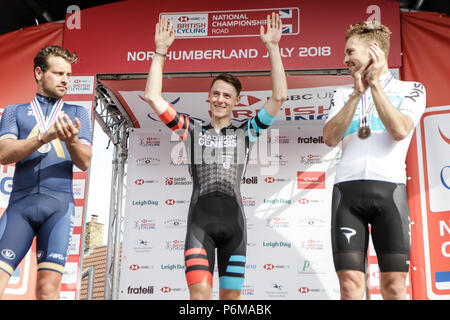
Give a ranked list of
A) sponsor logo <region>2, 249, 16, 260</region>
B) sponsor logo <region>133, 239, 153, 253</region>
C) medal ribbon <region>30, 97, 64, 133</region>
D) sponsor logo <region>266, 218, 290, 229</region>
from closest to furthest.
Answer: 1. sponsor logo <region>2, 249, 16, 260</region>
2. medal ribbon <region>30, 97, 64, 133</region>
3. sponsor logo <region>266, 218, 290, 229</region>
4. sponsor logo <region>133, 239, 153, 253</region>

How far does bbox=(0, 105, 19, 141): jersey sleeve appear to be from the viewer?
3.40 m

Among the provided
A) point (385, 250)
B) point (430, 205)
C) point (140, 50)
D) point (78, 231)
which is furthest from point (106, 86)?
point (385, 250)

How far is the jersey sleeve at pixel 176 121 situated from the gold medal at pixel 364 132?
1139 millimetres

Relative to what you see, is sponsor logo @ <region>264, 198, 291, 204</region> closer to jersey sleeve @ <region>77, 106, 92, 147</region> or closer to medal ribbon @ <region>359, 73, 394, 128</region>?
jersey sleeve @ <region>77, 106, 92, 147</region>

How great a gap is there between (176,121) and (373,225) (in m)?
1.43

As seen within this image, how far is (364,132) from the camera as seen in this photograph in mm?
3035

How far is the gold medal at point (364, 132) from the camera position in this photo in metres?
3.03

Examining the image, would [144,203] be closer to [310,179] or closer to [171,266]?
[171,266]

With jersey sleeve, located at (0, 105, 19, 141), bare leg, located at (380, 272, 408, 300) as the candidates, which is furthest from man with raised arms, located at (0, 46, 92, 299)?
bare leg, located at (380, 272, 408, 300)

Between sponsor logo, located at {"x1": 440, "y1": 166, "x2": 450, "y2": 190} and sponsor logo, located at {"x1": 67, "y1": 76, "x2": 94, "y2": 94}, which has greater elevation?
sponsor logo, located at {"x1": 67, "y1": 76, "x2": 94, "y2": 94}

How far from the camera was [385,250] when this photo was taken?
279 cm

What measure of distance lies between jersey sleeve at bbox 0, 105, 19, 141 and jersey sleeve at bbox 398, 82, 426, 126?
2.47 m

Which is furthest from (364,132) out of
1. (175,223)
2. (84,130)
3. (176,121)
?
(175,223)
